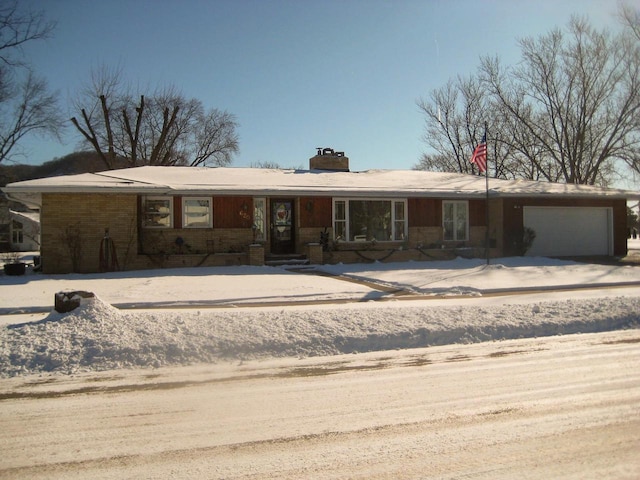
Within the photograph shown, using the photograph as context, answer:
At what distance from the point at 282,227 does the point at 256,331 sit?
40.2 feet

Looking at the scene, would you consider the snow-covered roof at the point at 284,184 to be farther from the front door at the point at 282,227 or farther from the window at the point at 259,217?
the front door at the point at 282,227

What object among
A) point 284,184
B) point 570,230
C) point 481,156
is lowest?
point 570,230

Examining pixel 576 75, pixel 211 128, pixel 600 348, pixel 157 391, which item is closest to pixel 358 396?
pixel 157 391

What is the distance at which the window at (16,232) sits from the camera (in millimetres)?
42281

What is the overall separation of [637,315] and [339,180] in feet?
45.2

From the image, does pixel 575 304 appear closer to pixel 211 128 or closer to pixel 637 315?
pixel 637 315

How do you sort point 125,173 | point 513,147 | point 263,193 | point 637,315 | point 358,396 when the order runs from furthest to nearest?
point 513,147
point 125,173
point 263,193
point 637,315
point 358,396

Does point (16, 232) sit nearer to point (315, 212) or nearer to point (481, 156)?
point (315, 212)

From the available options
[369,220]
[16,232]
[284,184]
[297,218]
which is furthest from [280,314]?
[16,232]

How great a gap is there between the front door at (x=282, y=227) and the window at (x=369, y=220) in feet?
5.36

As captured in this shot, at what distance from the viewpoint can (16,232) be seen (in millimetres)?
42562

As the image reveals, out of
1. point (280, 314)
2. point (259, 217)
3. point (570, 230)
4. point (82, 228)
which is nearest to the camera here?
point (280, 314)

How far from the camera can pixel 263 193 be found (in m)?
18.5

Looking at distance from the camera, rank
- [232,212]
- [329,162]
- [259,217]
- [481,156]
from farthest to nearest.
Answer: [329,162], [259,217], [481,156], [232,212]
